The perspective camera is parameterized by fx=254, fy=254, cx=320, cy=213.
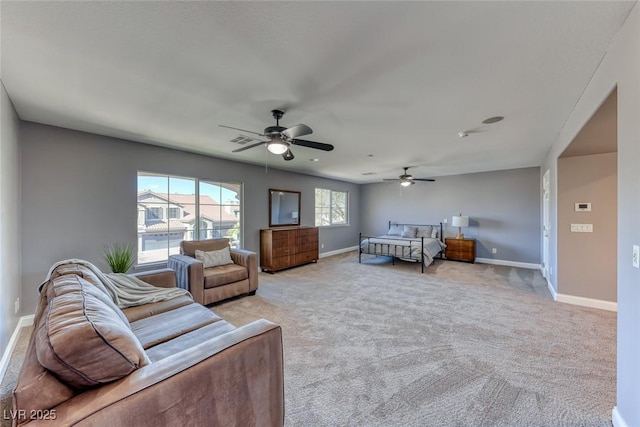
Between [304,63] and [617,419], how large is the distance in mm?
3113

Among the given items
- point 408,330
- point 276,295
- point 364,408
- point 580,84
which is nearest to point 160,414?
point 364,408

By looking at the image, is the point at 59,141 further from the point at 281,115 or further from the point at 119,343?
the point at 119,343

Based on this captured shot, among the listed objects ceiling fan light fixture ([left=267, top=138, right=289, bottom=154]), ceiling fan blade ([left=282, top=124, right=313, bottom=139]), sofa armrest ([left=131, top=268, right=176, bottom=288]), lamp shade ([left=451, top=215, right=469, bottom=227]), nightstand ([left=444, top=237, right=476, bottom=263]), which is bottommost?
nightstand ([left=444, top=237, right=476, bottom=263])

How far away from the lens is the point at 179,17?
1.46 m

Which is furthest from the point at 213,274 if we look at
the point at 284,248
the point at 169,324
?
the point at 284,248

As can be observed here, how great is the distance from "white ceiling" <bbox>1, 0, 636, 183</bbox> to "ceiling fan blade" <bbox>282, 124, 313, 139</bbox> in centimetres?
28

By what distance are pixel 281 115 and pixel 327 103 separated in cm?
52

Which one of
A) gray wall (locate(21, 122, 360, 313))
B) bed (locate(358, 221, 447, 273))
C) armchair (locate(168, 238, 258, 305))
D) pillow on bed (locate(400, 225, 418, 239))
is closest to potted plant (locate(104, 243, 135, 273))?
gray wall (locate(21, 122, 360, 313))

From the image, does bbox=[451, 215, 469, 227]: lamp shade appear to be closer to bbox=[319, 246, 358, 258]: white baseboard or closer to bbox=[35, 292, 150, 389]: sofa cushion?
bbox=[319, 246, 358, 258]: white baseboard

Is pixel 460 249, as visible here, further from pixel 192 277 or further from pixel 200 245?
pixel 192 277

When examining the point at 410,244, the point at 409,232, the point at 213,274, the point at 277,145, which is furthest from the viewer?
the point at 409,232

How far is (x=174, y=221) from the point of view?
4.43 metres

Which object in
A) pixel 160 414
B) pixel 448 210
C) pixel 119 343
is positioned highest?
pixel 448 210

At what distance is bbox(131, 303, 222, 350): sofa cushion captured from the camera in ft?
5.93
